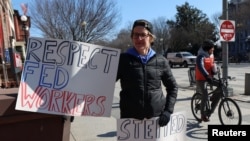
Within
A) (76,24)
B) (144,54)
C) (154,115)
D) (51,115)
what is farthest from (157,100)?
(76,24)

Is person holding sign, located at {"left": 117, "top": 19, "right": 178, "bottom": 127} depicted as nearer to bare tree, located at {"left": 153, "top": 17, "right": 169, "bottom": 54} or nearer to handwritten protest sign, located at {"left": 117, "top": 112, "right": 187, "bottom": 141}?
handwritten protest sign, located at {"left": 117, "top": 112, "right": 187, "bottom": 141}

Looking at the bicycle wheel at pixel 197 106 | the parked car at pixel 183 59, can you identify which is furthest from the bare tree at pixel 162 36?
the bicycle wheel at pixel 197 106

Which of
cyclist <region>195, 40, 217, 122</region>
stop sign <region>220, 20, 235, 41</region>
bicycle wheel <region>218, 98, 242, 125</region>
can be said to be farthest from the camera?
stop sign <region>220, 20, 235, 41</region>

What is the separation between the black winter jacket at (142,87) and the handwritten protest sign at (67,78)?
0.58ft

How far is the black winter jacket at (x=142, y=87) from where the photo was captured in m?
3.54

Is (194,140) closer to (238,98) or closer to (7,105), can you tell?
(7,105)

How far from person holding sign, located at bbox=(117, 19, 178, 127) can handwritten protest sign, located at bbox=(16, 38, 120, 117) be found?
0.19 meters

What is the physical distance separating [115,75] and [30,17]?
130ft

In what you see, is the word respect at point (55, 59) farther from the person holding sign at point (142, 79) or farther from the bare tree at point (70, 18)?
the bare tree at point (70, 18)

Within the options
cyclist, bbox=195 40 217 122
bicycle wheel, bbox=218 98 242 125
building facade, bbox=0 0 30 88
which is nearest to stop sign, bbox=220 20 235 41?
cyclist, bbox=195 40 217 122

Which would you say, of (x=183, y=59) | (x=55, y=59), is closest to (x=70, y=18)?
(x=183, y=59)

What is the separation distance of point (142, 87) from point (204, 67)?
4120 mm

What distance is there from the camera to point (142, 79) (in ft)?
11.6

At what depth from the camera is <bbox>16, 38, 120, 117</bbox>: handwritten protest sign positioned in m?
3.52
